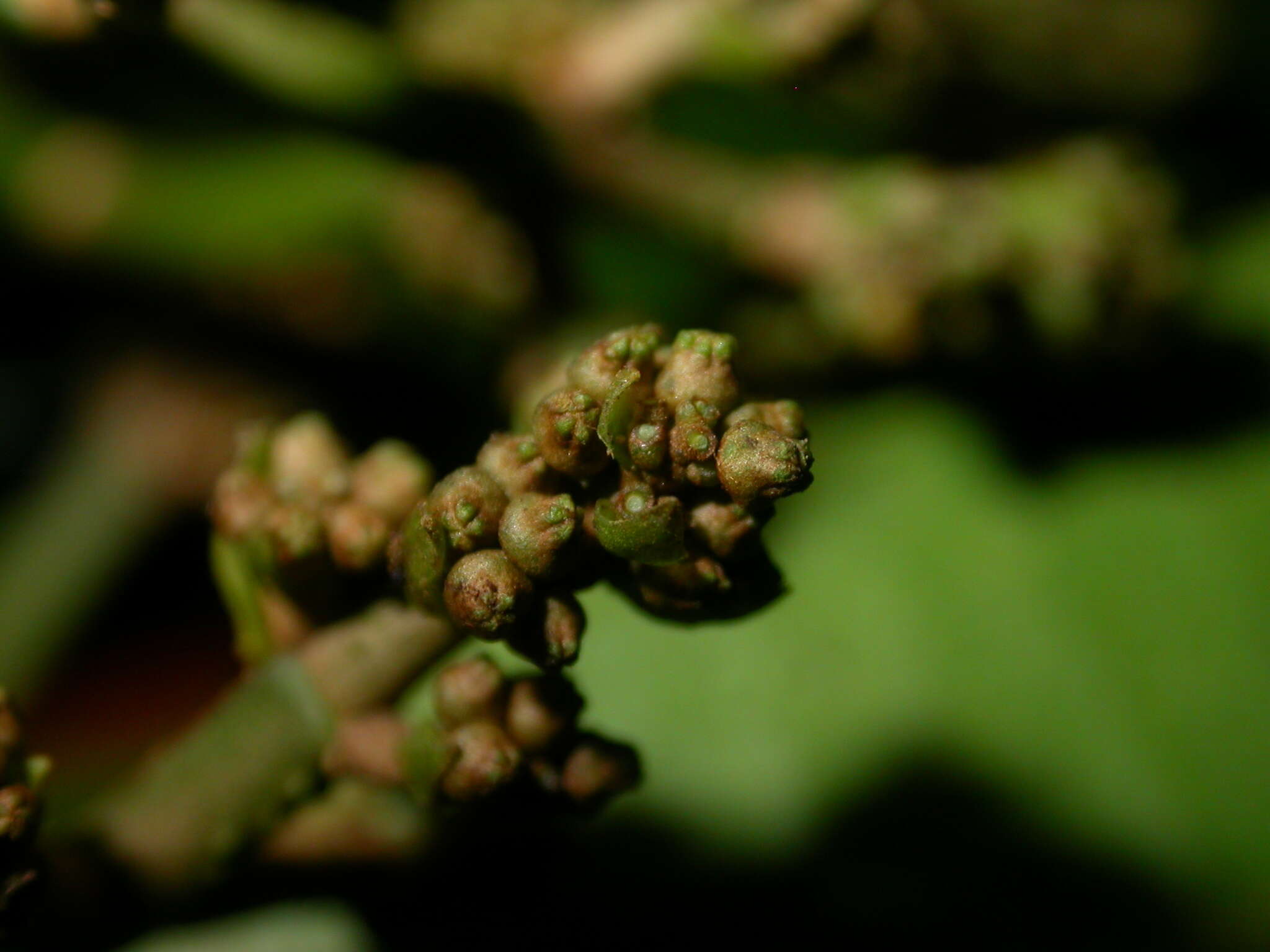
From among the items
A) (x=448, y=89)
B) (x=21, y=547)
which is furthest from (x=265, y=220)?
(x=21, y=547)

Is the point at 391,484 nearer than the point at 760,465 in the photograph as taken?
No

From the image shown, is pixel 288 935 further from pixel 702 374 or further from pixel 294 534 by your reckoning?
pixel 702 374

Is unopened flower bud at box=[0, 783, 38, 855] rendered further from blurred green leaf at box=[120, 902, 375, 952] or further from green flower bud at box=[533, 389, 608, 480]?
blurred green leaf at box=[120, 902, 375, 952]

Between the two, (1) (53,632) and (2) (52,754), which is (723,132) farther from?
(2) (52,754)

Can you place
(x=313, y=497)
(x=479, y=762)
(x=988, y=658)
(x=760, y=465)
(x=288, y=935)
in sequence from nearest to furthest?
(x=760, y=465), (x=479, y=762), (x=313, y=497), (x=288, y=935), (x=988, y=658)

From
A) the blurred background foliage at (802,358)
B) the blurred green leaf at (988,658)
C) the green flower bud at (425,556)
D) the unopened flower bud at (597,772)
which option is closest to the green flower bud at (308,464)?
the green flower bud at (425,556)

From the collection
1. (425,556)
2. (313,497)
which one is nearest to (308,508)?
(313,497)
